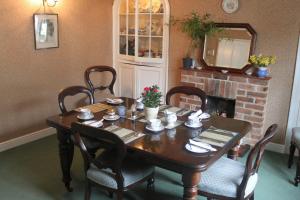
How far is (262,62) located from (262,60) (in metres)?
0.02

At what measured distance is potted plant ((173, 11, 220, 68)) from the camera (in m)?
4.15

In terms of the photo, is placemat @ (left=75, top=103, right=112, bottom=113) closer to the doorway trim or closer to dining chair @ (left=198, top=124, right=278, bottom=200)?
dining chair @ (left=198, top=124, right=278, bottom=200)

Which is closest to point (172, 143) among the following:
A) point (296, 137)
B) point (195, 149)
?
point (195, 149)

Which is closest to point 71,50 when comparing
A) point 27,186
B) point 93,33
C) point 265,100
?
point 93,33

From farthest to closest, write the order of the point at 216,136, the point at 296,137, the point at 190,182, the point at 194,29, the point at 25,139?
the point at 194,29 < the point at 25,139 < the point at 296,137 < the point at 216,136 < the point at 190,182

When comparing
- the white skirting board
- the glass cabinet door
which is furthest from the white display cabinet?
the white skirting board

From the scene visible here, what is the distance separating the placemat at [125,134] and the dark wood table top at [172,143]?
48 mm

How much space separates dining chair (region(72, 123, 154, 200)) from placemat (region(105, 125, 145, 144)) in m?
0.11

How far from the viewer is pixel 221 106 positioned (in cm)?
433

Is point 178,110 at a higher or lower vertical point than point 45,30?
lower

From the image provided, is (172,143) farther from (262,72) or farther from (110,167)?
(262,72)

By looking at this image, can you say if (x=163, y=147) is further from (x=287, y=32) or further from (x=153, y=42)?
(x=153, y=42)

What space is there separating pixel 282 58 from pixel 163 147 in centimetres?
234

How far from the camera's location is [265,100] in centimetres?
382
